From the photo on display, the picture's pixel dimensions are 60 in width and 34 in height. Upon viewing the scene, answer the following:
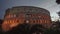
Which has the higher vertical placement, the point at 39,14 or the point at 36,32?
the point at 39,14

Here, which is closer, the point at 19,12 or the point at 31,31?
the point at 31,31

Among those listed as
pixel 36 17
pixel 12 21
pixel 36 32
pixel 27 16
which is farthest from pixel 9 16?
pixel 36 32

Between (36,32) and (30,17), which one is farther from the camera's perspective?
(30,17)

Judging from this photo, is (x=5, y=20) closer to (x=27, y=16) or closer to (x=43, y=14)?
(x=27, y=16)

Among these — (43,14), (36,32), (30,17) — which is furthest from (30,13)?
(36,32)

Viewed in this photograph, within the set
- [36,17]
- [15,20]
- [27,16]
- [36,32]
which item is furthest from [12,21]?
[36,32]

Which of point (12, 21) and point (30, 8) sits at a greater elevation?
point (30, 8)

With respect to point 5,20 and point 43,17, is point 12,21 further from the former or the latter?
point 43,17

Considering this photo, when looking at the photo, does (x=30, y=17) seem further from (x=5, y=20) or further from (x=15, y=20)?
(x=5, y=20)
